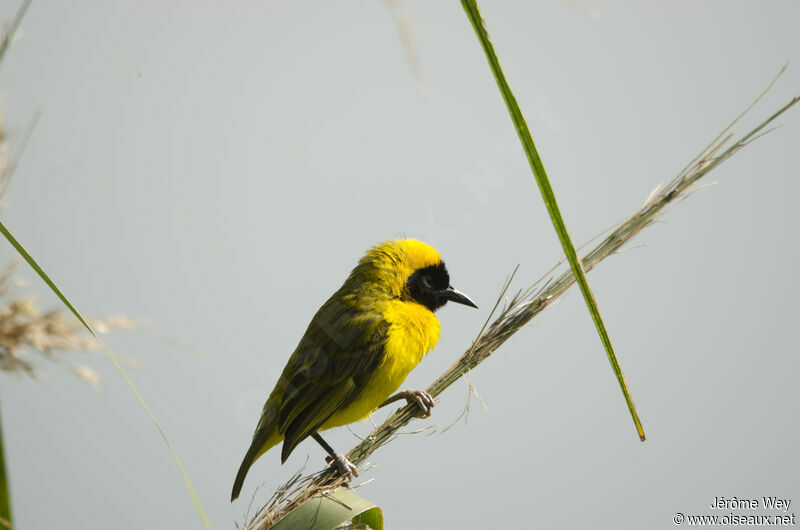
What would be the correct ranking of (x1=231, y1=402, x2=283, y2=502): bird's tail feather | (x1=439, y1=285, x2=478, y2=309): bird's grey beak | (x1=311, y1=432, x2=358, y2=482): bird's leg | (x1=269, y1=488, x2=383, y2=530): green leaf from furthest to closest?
(x1=439, y1=285, x2=478, y2=309): bird's grey beak < (x1=231, y1=402, x2=283, y2=502): bird's tail feather < (x1=311, y1=432, x2=358, y2=482): bird's leg < (x1=269, y1=488, x2=383, y2=530): green leaf

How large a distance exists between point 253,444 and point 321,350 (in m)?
0.37

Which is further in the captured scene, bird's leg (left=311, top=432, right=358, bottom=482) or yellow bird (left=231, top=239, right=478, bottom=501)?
yellow bird (left=231, top=239, right=478, bottom=501)

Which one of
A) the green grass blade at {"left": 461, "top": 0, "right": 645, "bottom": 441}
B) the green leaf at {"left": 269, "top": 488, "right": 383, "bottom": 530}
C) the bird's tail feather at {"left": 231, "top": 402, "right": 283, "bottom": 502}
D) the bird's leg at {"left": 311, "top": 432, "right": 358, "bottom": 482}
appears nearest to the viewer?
the green grass blade at {"left": 461, "top": 0, "right": 645, "bottom": 441}

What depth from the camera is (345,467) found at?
5.30 ft

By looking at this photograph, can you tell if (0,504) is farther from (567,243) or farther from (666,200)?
(666,200)

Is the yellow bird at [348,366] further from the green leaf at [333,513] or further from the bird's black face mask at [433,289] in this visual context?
the green leaf at [333,513]

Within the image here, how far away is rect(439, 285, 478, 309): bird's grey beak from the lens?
2312 millimetres

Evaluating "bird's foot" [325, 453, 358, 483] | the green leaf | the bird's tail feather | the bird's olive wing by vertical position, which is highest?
the bird's olive wing

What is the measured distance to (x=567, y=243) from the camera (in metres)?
0.78

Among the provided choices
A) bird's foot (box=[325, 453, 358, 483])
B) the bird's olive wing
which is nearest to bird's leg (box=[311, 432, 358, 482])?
bird's foot (box=[325, 453, 358, 483])

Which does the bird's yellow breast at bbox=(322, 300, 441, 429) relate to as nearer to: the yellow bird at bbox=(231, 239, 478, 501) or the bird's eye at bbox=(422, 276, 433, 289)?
Answer: the yellow bird at bbox=(231, 239, 478, 501)

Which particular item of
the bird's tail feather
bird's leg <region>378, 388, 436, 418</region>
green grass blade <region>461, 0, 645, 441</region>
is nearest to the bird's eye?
bird's leg <region>378, 388, 436, 418</region>

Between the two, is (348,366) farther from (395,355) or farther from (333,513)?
(333,513)

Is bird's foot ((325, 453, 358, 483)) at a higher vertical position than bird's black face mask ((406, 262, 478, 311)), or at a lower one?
lower
